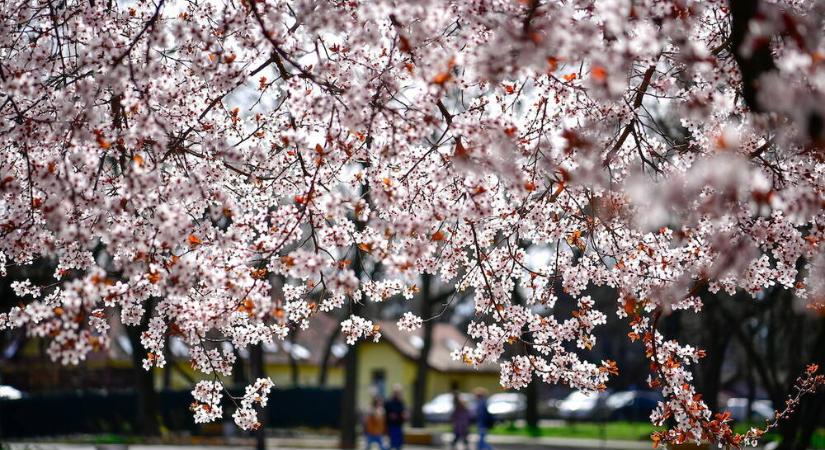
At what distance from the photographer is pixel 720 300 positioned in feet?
58.1

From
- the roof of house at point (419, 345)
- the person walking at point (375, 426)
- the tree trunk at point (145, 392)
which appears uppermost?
the roof of house at point (419, 345)

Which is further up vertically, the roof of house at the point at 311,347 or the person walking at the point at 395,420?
the roof of house at the point at 311,347

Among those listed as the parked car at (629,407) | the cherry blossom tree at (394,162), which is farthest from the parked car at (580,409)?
the cherry blossom tree at (394,162)

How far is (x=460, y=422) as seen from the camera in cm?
2064

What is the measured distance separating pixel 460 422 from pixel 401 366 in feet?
74.3

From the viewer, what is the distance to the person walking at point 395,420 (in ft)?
60.1

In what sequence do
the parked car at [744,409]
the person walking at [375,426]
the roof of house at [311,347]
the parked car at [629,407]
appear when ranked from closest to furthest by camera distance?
the person walking at [375,426] < the parked car at [744,409] < the parked car at [629,407] < the roof of house at [311,347]

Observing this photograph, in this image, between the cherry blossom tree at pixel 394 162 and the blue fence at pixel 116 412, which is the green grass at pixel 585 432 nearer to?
the blue fence at pixel 116 412

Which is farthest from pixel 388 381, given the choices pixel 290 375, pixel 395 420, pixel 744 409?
pixel 395 420

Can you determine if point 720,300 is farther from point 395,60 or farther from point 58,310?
point 58,310

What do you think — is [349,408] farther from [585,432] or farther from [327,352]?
[327,352]

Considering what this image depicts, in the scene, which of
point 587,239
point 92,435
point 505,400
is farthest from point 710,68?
point 505,400

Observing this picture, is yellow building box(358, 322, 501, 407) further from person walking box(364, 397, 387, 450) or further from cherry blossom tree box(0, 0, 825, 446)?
cherry blossom tree box(0, 0, 825, 446)

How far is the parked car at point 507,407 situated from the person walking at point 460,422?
17.3 meters
